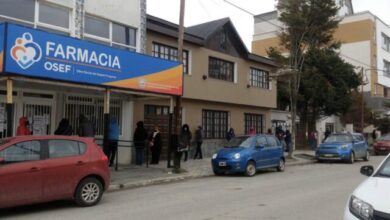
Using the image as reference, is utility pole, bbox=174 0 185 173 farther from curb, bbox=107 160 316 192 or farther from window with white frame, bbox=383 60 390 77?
window with white frame, bbox=383 60 390 77

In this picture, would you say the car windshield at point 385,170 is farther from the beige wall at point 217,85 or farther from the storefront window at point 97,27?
the beige wall at point 217,85

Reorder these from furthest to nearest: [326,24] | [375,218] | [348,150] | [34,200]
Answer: [326,24] < [348,150] < [34,200] < [375,218]

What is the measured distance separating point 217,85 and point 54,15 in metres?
10.8

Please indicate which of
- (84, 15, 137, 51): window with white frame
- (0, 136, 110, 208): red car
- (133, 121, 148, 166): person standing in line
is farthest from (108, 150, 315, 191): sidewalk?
(84, 15, 137, 51): window with white frame

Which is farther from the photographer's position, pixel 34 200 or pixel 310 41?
pixel 310 41

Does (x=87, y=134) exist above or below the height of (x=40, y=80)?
below

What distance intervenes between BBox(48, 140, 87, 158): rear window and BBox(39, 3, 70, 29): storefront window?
6446 mm

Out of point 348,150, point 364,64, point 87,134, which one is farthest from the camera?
point 364,64

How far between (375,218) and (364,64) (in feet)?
162

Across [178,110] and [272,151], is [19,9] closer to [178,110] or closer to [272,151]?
[178,110]

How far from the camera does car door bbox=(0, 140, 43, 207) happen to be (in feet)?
27.7

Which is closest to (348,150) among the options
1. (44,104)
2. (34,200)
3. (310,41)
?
(310,41)

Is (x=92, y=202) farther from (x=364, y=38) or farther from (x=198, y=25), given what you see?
(x=364, y=38)

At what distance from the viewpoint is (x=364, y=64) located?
50.8m
